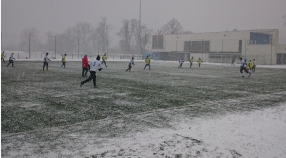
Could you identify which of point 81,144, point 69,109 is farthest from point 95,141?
point 69,109

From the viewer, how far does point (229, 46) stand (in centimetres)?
6222

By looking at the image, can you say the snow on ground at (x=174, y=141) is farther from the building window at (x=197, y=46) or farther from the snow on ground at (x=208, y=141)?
the building window at (x=197, y=46)

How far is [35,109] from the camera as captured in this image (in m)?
8.43

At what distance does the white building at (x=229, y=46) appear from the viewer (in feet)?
183

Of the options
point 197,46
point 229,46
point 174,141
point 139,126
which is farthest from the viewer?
point 197,46

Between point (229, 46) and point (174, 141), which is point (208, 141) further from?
point (229, 46)

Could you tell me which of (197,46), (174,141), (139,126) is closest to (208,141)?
(174,141)

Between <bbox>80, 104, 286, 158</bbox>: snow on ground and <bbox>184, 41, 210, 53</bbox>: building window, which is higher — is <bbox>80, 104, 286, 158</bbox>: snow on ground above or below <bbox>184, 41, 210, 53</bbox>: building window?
below

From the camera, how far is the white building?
55.7m

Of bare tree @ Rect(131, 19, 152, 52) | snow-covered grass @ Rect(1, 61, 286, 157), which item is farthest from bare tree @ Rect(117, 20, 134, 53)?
snow-covered grass @ Rect(1, 61, 286, 157)

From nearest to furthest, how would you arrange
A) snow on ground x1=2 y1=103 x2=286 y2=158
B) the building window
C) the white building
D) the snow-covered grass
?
snow on ground x1=2 y1=103 x2=286 y2=158 → the snow-covered grass → the white building → the building window

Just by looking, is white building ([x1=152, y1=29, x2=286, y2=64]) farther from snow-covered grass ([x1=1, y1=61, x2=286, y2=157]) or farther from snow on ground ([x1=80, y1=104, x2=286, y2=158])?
snow on ground ([x1=80, y1=104, x2=286, y2=158])

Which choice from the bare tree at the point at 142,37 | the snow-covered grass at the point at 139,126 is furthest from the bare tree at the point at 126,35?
the snow-covered grass at the point at 139,126

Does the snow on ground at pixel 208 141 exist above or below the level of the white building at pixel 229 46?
below
